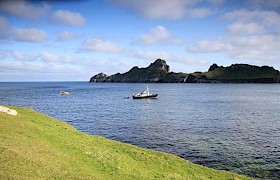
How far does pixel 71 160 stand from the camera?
80.1ft

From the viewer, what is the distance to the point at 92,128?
61406mm

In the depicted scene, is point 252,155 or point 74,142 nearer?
point 74,142

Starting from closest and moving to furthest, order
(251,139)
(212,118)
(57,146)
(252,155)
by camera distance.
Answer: (57,146)
(252,155)
(251,139)
(212,118)

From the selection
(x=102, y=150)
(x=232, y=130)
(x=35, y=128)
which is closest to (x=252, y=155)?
(x=232, y=130)

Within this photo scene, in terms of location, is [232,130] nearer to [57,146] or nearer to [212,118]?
[212,118]

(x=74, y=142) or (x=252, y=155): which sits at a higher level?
(x=74, y=142)

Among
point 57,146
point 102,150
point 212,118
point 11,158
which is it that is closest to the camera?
point 11,158

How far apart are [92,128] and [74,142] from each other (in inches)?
1222

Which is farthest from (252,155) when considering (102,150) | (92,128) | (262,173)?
(92,128)

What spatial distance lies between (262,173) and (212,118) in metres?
42.5

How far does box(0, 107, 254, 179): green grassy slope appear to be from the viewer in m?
20.8

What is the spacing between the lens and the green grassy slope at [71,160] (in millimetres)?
20812

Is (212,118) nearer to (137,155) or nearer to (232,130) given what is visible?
(232,130)

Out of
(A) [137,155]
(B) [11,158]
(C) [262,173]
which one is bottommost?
(C) [262,173]
